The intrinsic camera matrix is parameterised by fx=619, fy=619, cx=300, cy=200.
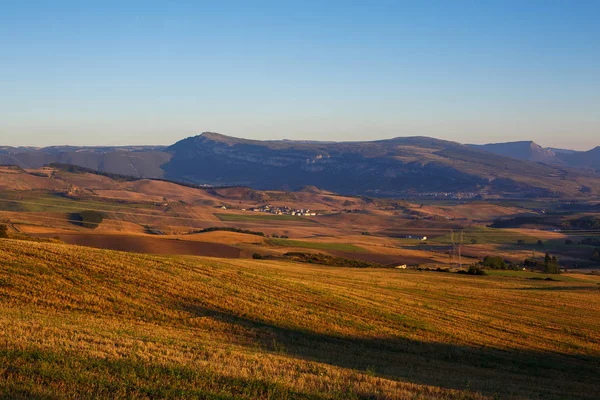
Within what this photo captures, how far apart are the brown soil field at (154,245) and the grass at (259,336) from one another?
34.4 m

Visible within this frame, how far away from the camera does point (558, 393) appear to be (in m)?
19.9

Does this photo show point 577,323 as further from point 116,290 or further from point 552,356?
point 116,290

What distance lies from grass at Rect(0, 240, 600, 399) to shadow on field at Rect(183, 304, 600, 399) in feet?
0.34

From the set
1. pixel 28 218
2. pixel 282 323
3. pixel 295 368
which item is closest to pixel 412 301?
pixel 282 323

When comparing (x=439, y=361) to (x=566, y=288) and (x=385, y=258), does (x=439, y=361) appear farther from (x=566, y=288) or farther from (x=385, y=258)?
(x=385, y=258)

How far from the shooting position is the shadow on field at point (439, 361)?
19953 millimetres

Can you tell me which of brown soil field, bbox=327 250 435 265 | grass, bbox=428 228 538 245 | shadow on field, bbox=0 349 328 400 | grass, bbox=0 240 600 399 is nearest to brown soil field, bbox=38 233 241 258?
brown soil field, bbox=327 250 435 265

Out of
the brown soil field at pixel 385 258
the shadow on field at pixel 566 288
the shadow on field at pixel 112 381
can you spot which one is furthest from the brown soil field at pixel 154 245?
the shadow on field at pixel 112 381

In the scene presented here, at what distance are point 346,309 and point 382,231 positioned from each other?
13078 centimetres

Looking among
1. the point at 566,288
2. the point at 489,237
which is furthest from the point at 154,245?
the point at 489,237

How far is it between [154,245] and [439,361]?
6034 centimetres

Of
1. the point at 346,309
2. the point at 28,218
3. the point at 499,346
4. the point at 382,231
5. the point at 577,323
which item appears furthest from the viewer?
the point at 382,231

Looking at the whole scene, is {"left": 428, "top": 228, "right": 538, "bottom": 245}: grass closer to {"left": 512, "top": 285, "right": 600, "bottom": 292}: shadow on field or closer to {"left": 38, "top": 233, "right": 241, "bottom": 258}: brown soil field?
{"left": 38, "top": 233, "right": 241, "bottom": 258}: brown soil field

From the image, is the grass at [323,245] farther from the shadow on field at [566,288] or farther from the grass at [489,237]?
the shadow on field at [566,288]
